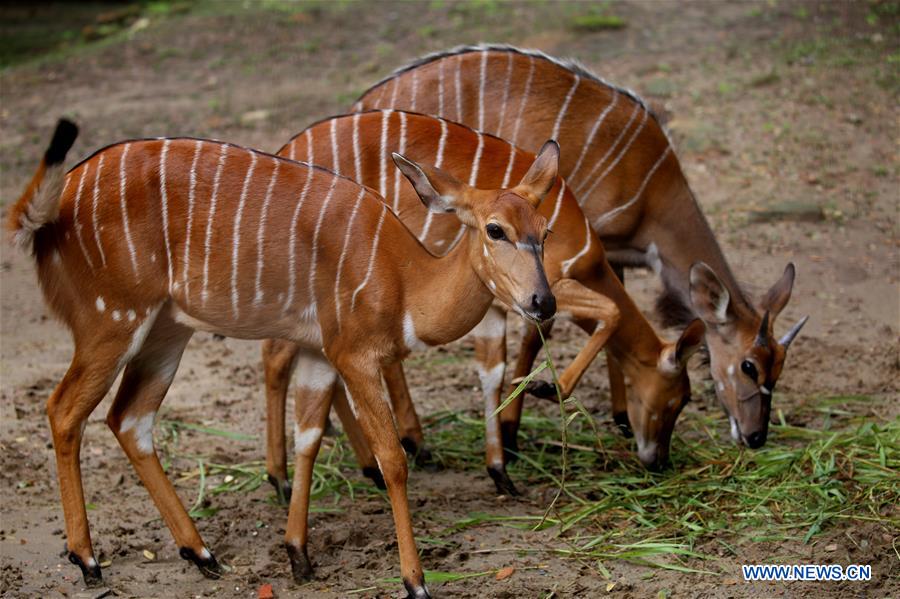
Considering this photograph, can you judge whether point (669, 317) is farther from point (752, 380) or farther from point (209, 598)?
point (209, 598)

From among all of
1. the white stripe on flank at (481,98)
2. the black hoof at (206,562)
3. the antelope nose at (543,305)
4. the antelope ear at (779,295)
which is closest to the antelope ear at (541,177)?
the antelope nose at (543,305)

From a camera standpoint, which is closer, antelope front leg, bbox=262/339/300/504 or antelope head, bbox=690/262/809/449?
antelope front leg, bbox=262/339/300/504

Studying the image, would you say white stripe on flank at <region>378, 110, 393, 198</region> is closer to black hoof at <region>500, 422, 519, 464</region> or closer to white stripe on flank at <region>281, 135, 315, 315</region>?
white stripe on flank at <region>281, 135, 315, 315</region>

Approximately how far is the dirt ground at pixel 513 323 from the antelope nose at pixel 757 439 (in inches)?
28.2

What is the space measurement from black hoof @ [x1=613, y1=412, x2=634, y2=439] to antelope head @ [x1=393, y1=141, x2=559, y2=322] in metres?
1.87

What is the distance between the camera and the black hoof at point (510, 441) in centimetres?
553

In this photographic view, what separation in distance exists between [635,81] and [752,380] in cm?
479

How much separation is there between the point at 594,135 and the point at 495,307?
1183mm

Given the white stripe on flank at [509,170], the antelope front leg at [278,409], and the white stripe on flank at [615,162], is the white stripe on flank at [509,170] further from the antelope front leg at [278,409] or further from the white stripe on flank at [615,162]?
the antelope front leg at [278,409]

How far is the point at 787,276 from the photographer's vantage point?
5.65 meters

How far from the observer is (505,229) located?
4.00 metres

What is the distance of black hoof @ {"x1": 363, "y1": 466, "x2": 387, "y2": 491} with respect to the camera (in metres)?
5.27

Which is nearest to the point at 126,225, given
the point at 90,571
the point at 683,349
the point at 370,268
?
the point at 370,268

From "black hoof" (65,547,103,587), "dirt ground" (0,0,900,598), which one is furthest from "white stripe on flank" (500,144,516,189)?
"black hoof" (65,547,103,587)
